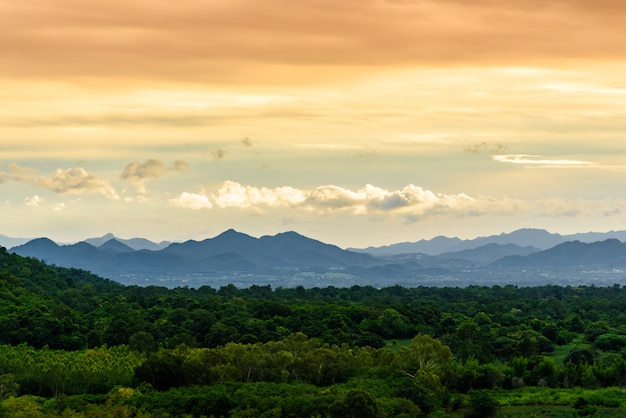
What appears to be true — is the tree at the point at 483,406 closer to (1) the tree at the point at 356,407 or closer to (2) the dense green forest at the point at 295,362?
(2) the dense green forest at the point at 295,362

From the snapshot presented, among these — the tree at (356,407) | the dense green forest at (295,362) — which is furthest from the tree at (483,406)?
the tree at (356,407)

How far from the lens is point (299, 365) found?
82.5 m

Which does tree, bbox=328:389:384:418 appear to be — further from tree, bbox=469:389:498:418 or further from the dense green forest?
tree, bbox=469:389:498:418

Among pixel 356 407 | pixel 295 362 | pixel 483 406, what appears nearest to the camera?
pixel 356 407

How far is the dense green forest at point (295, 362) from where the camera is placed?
231 ft

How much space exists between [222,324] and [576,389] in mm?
45785

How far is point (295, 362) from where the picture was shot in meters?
82.8

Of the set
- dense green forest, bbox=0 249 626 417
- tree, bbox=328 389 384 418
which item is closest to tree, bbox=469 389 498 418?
dense green forest, bbox=0 249 626 417

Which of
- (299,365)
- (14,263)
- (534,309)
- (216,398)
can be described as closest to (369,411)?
(216,398)

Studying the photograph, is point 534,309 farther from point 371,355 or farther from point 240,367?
point 240,367

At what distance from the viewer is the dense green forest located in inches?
2773

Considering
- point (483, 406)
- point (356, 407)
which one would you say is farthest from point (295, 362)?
point (483, 406)

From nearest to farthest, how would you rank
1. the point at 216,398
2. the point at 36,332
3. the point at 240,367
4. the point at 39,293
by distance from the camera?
1. the point at 216,398
2. the point at 240,367
3. the point at 36,332
4. the point at 39,293

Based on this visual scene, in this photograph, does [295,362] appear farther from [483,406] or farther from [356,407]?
[483,406]
